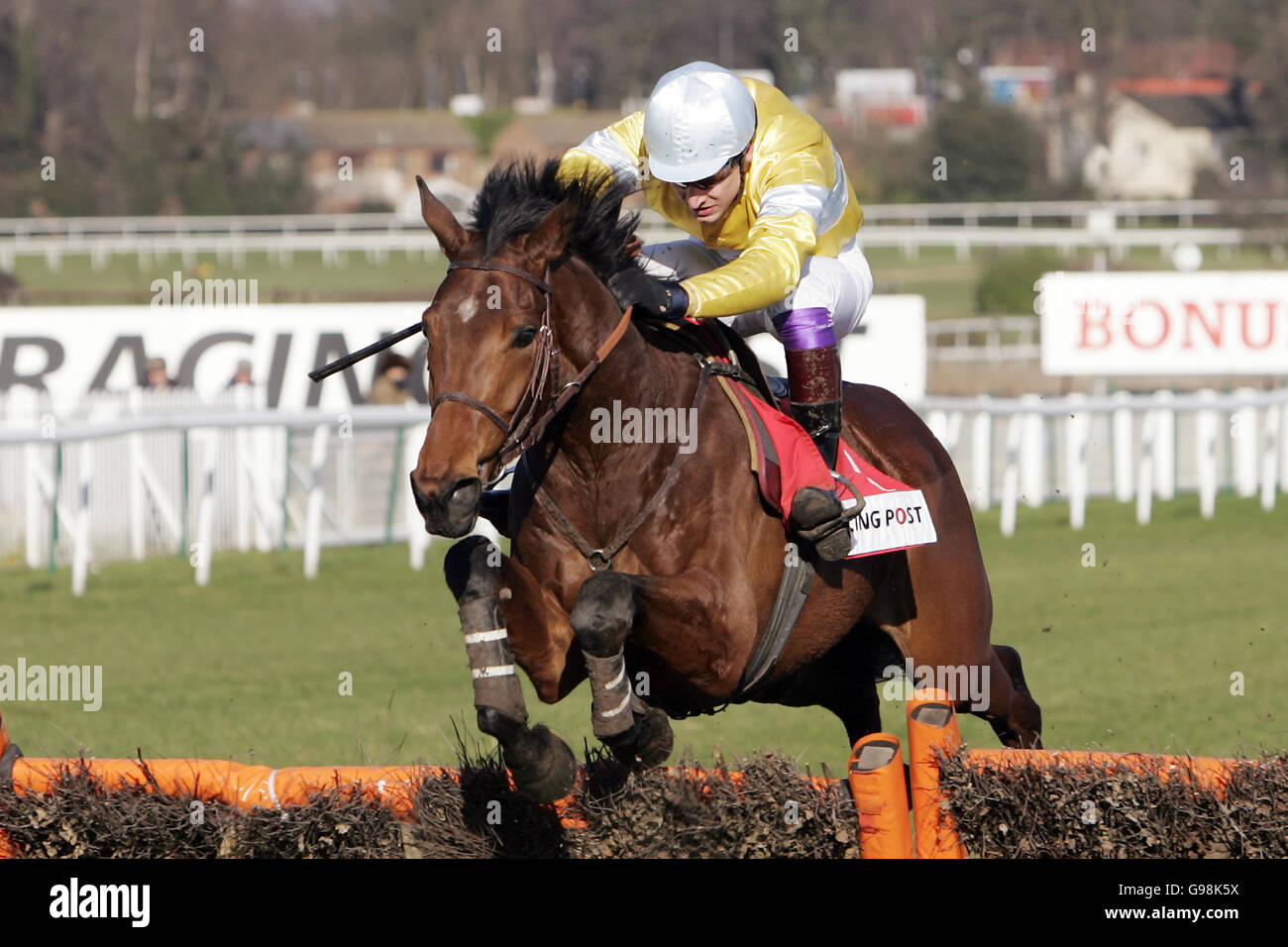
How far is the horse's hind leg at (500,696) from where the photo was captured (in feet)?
13.0

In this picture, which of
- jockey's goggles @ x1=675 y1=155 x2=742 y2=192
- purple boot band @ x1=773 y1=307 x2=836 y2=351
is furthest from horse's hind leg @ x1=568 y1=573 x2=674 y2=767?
jockey's goggles @ x1=675 y1=155 x2=742 y2=192

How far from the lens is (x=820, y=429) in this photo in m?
4.66

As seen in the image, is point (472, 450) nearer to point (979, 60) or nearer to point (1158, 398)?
point (1158, 398)

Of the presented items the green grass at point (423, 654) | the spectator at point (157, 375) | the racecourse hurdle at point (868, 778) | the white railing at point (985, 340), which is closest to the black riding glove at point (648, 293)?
the racecourse hurdle at point (868, 778)

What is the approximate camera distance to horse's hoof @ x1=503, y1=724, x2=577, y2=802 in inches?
156

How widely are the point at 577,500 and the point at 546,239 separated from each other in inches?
24.9

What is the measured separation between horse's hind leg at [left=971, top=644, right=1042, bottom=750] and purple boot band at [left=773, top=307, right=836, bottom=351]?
1.32m

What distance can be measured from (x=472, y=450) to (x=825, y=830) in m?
1.53

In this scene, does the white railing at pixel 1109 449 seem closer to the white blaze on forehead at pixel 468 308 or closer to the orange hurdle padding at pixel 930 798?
the orange hurdle padding at pixel 930 798

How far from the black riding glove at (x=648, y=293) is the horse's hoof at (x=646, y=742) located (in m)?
0.95

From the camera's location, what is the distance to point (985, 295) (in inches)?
1091

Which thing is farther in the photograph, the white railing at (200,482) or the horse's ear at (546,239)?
the white railing at (200,482)
